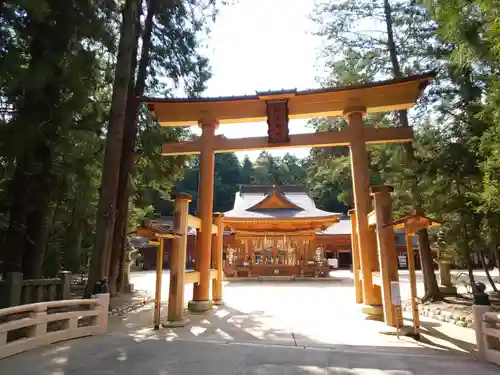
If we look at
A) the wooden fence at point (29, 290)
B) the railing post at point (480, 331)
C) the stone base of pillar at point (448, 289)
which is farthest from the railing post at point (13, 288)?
the stone base of pillar at point (448, 289)

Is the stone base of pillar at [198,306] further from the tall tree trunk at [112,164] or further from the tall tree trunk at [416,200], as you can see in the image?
the tall tree trunk at [416,200]

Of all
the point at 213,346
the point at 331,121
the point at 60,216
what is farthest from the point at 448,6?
the point at 60,216

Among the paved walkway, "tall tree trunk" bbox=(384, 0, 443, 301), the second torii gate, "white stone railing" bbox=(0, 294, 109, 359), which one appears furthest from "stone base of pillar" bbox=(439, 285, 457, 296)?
"white stone railing" bbox=(0, 294, 109, 359)

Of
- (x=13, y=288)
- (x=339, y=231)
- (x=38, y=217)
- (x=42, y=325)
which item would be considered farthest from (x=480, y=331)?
(x=339, y=231)

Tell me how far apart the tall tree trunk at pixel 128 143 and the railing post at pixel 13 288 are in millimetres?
3385

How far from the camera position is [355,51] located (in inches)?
346

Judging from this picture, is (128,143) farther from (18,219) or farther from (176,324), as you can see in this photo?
(176,324)

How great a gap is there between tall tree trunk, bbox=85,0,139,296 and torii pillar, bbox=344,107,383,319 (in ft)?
14.3

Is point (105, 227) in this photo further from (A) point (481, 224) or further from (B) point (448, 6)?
(A) point (481, 224)

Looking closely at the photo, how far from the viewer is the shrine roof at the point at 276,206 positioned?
15719mm

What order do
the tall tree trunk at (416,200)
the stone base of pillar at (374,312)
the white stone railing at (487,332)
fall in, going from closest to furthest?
the white stone railing at (487,332), the stone base of pillar at (374,312), the tall tree trunk at (416,200)

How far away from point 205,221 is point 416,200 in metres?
4.61

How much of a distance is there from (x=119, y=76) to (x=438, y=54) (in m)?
6.85

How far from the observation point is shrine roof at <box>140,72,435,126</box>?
6.66m
